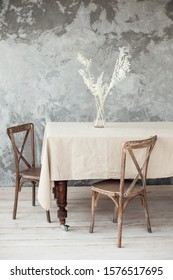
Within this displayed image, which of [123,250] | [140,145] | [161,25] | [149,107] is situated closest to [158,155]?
[140,145]

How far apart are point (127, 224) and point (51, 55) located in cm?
213

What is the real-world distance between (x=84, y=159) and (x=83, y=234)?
2.05ft

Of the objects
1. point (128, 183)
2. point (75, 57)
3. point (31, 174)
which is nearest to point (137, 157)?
point (128, 183)

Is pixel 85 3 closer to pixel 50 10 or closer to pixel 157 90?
pixel 50 10

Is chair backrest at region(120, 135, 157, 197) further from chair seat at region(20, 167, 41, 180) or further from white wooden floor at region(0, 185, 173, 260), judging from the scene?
chair seat at region(20, 167, 41, 180)

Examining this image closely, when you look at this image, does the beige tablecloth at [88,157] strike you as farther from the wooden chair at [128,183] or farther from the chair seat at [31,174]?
the chair seat at [31,174]

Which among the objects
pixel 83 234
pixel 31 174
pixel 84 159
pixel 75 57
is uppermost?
pixel 75 57

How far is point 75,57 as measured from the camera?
5164mm

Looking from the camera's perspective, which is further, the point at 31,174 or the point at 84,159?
the point at 31,174

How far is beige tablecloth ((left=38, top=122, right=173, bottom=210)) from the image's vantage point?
12.5 ft

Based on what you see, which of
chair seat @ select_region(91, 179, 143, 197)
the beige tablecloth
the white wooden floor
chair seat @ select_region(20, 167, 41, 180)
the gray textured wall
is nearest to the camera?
the white wooden floor

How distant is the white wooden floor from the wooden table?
26 centimetres

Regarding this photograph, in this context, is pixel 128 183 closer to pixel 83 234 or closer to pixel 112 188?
pixel 112 188

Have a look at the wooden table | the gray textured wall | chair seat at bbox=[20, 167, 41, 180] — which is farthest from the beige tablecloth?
the gray textured wall
